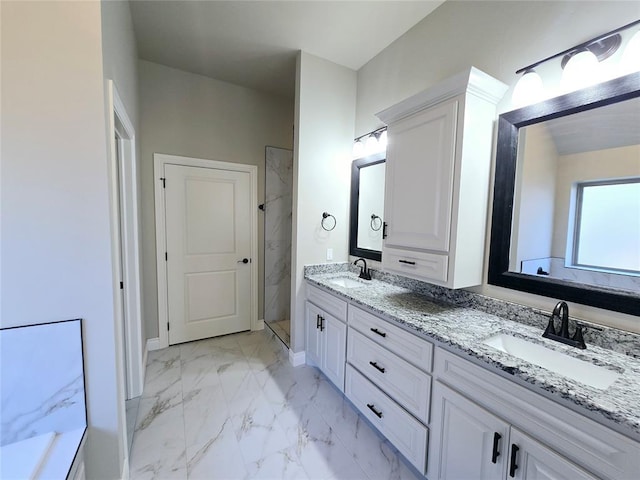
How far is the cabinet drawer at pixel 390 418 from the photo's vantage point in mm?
1382

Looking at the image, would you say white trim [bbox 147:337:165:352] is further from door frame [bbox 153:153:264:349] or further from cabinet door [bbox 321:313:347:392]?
cabinet door [bbox 321:313:347:392]

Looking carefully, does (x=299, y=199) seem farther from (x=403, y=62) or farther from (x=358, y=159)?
(x=403, y=62)

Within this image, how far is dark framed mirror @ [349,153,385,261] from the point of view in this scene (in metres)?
2.39

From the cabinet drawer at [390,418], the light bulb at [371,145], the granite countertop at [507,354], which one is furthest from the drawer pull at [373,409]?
the light bulb at [371,145]

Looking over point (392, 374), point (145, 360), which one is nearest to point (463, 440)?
point (392, 374)

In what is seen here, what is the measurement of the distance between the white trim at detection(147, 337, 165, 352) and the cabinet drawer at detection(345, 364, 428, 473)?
2041 millimetres

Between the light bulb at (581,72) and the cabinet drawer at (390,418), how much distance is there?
180cm

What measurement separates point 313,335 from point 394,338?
1.03 metres

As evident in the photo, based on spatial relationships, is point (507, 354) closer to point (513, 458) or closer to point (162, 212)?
point (513, 458)

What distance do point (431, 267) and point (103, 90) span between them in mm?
1860

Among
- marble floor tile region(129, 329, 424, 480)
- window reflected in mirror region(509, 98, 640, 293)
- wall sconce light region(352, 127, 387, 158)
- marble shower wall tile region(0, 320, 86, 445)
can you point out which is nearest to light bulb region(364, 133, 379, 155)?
wall sconce light region(352, 127, 387, 158)

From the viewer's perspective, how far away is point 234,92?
2980 millimetres

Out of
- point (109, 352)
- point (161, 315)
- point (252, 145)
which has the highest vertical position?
point (252, 145)

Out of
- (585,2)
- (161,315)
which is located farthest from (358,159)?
(161,315)
